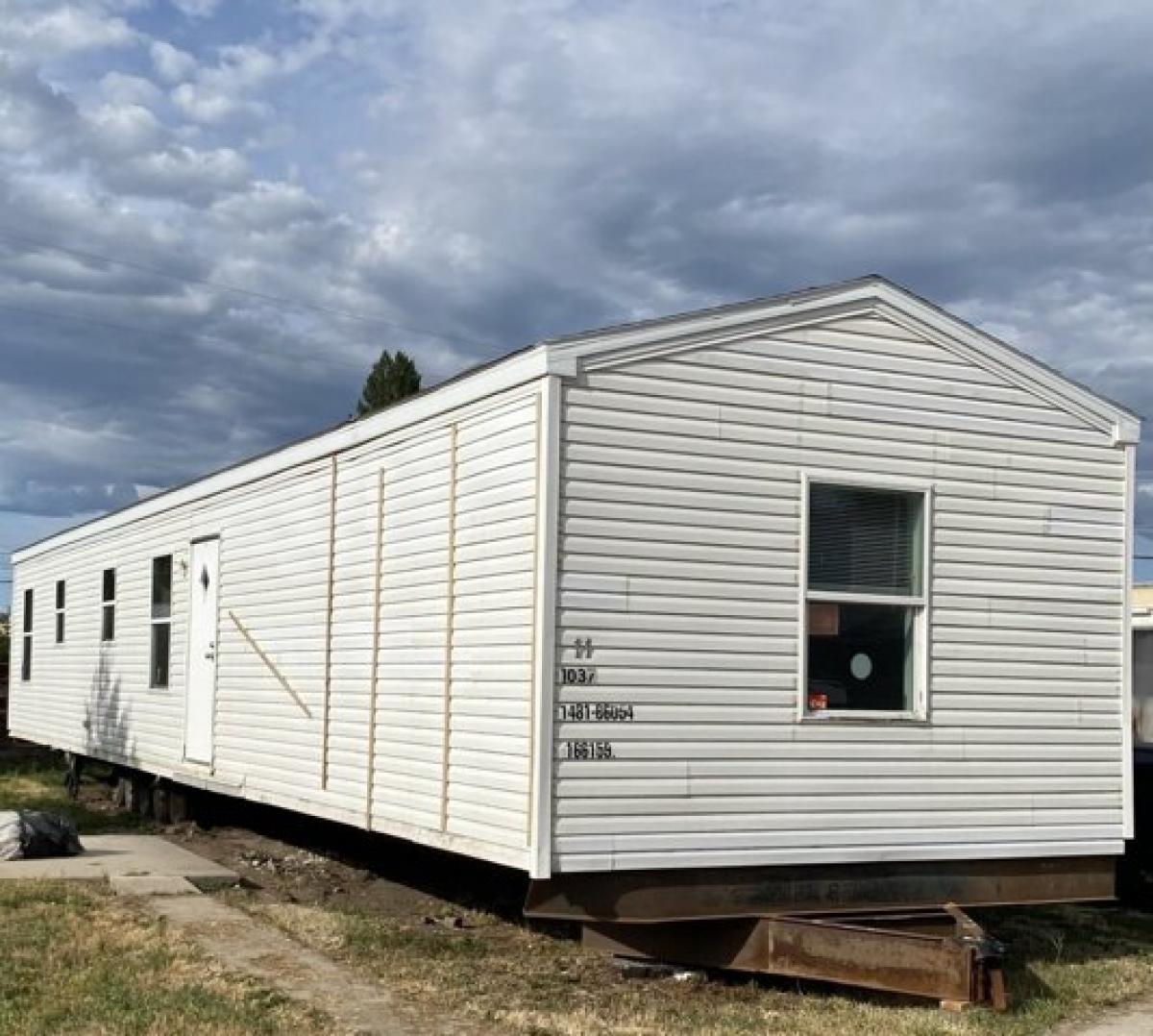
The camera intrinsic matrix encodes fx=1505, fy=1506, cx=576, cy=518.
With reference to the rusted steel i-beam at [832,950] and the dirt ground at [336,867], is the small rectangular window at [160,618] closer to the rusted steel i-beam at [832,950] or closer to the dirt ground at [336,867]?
the dirt ground at [336,867]

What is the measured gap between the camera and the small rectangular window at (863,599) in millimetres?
7934

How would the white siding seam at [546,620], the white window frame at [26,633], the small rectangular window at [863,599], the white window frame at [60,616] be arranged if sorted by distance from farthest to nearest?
the white window frame at [26,633]
the white window frame at [60,616]
the small rectangular window at [863,599]
the white siding seam at [546,620]

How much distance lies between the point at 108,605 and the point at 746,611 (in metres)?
10.5

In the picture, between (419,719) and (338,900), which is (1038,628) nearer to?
(419,719)

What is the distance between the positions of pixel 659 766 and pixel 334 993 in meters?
1.87

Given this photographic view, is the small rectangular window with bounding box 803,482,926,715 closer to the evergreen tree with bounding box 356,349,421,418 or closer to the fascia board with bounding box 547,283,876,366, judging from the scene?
the fascia board with bounding box 547,283,876,366

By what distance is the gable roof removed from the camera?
24.4 ft

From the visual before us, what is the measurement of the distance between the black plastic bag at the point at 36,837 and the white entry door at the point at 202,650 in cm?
129

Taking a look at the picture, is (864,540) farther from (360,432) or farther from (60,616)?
(60,616)

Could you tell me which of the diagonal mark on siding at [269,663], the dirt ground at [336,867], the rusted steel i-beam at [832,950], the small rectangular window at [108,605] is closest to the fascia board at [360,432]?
the small rectangular window at [108,605]

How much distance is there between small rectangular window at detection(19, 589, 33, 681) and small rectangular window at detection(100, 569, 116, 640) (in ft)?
16.0

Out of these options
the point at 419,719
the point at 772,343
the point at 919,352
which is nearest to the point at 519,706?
the point at 419,719

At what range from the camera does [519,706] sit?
7.32 metres

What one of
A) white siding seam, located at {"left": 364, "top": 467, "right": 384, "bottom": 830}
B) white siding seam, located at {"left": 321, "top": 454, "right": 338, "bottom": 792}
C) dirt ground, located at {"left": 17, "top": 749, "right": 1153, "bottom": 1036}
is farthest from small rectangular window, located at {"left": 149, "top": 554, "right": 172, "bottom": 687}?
white siding seam, located at {"left": 364, "top": 467, "right": 384, "bottom": 830}
